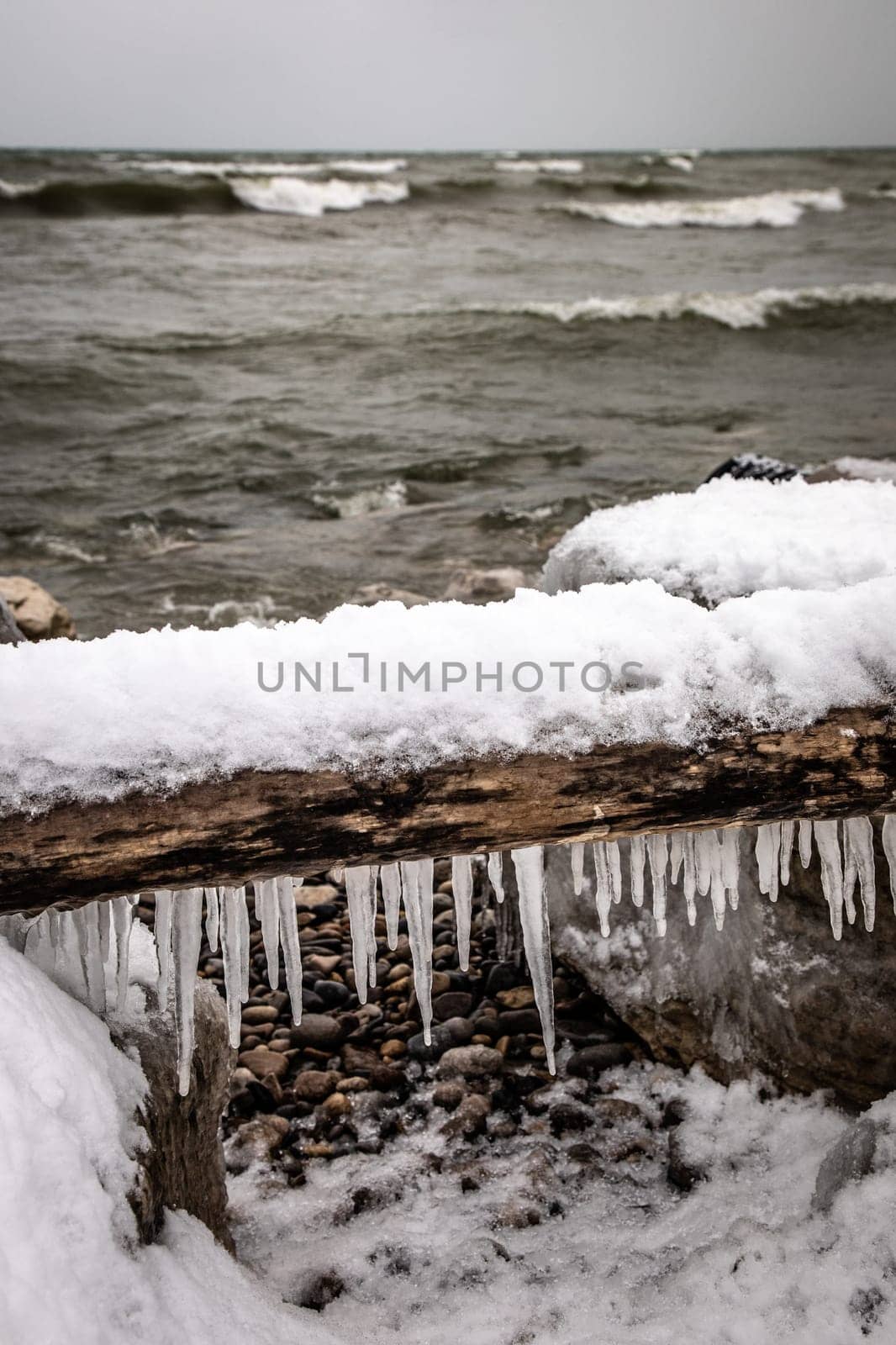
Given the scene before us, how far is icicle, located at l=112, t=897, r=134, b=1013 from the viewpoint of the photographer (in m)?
1.83

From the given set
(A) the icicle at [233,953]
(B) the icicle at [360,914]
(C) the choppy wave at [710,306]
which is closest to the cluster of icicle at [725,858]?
(B) the icicle at [360,914]

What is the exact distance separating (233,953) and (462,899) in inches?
20.2

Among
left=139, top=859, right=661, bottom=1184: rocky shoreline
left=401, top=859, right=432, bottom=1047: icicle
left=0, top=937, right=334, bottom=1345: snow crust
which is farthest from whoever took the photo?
left=139, top=859, right=661, bottom=1184: rocky shoreline

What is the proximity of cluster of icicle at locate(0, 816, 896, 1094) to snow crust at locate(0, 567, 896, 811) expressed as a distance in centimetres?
38

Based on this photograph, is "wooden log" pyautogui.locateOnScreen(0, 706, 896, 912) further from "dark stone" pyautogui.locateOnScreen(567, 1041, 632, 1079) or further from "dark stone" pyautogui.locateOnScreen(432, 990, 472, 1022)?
"dark stone" pyautogui.locateOnScreen(432, 990, 472, 1022)

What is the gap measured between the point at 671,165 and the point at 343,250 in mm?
35806

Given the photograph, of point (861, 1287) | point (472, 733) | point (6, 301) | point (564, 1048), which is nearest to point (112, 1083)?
point (472, 733)

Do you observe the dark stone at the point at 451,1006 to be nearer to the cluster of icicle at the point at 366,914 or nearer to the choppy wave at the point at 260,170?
the cluster of icicle at the point at 366,914

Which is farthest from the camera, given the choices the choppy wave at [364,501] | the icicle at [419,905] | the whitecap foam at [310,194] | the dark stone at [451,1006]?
the whitecap foam at [310,194]

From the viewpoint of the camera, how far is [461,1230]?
2400 mm

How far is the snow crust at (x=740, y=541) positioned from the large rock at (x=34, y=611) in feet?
12.8

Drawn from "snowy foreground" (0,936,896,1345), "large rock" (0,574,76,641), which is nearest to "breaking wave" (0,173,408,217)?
"large rock" (0,574,76,641)

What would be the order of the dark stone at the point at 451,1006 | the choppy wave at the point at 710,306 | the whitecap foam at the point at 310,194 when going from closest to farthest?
the dark stone at the point at 451,1006 → the choppy wave at the point at 710,306 → the whitecap foam at the point at 310,194

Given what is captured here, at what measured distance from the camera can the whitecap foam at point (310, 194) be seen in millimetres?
Answer: 29859
